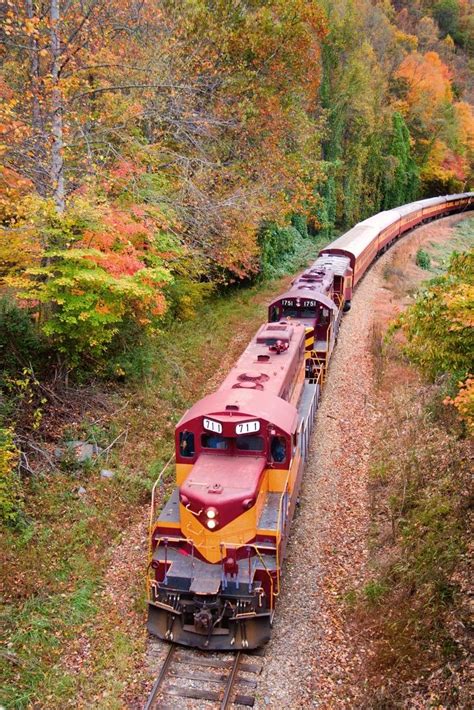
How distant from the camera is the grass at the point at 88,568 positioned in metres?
9.20

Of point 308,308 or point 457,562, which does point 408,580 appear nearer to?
point 457,562

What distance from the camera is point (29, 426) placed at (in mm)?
13430

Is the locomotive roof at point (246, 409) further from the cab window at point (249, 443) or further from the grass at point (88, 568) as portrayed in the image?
the grass at point (88, 568)

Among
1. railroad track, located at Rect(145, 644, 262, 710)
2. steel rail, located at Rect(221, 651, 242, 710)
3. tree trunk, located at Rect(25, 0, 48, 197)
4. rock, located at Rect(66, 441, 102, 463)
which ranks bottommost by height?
railroad track, located at Rect(145, 644, 262, 710)

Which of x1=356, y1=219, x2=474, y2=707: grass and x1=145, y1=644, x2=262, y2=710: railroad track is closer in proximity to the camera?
x1=356, y1=219, x2=474, y2=707: grass

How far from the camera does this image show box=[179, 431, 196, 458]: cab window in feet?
35.7

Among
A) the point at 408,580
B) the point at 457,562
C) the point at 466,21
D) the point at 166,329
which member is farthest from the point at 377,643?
the point at 466,21

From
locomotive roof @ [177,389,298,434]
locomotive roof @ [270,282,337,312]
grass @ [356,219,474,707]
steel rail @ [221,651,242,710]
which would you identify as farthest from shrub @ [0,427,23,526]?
locomotive roof @ [270,282,337,312]

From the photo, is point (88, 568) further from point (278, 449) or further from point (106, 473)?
point (278, 449)

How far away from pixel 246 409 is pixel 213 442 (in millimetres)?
1057

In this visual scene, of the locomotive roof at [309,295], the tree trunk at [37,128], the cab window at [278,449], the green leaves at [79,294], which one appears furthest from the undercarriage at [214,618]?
the locomotive roof at [309,295]

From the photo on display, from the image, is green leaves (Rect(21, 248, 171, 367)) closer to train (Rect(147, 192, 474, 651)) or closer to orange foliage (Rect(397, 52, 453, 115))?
train (Rect(147, 192, 474, 651))

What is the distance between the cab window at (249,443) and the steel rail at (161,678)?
3727 millimetres

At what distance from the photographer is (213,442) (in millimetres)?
10844
